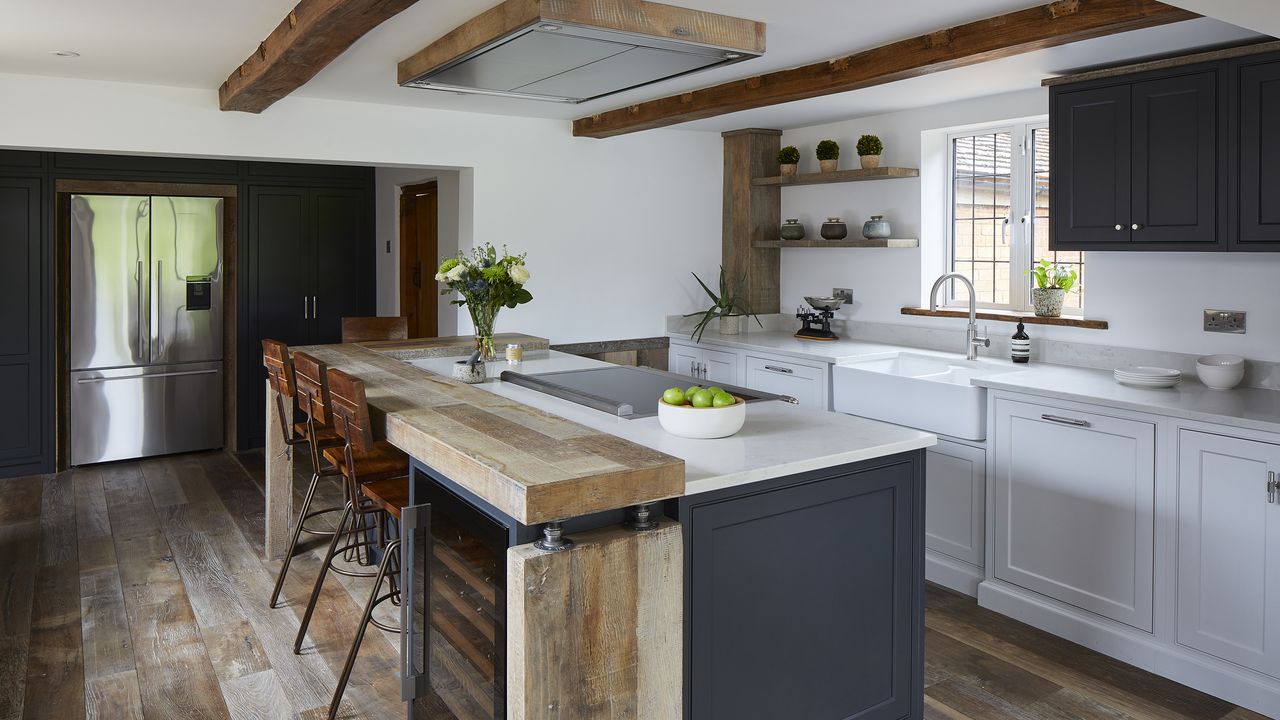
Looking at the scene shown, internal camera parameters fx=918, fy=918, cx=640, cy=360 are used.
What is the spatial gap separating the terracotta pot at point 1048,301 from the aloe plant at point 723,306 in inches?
78.1

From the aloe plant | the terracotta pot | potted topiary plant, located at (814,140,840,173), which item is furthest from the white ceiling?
the aloe plant

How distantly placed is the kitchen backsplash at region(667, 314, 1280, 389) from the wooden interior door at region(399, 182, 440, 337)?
2.29m

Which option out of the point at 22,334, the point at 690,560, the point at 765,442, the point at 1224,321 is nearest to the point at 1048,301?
the point at 1224,321

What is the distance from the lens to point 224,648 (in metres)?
3.43

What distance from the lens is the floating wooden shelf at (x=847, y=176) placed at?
5023 mm

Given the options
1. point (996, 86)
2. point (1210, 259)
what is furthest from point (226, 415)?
point (1210, 259)

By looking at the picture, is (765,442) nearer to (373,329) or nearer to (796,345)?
(796,345)

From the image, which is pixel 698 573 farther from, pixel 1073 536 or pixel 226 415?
pixel 226 415

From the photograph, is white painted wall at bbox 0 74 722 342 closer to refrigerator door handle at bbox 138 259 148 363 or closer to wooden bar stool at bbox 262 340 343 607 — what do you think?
wooden bar stool at bbox 262 340 343 607

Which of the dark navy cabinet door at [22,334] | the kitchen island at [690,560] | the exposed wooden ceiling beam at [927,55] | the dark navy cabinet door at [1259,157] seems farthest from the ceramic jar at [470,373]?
the dark navy cabinet door at [22,334]

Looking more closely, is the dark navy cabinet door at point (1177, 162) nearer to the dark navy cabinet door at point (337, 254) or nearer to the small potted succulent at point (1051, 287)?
the small potted succulent at point (1051, 287)

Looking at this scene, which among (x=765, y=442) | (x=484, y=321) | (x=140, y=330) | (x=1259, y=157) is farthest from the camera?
(x=140, y=330)

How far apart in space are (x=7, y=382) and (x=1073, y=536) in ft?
20.8

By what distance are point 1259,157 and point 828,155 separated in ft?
8.21
